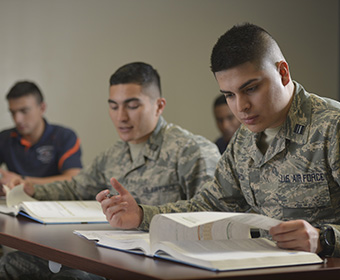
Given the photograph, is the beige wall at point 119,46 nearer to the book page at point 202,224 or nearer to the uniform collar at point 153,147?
the uniform collar at point 153,147

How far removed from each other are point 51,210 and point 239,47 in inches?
41.2

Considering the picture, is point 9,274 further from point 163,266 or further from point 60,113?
point 60,113

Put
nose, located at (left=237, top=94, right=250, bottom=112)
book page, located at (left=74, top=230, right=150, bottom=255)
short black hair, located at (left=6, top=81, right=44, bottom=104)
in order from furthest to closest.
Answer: short black hair, located at (left=6, top=81, right=44, bottom=104) → nose, located at (left=237, top=94, right=250, bottom=112) → book page, located at (left=74, top=230, right=150, bottom=255)

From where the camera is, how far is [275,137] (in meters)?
1.60

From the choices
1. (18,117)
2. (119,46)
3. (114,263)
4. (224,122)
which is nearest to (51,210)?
(114,263)

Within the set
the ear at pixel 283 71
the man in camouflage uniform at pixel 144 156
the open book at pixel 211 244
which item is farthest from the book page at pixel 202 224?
the man in camouflage uniform at pixel 144 156

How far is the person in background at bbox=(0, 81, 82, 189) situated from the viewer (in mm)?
3773

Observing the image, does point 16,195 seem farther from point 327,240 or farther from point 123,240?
point 327,240

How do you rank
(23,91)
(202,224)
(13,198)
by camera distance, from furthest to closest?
(23,91)
(13,198)
(202,224)

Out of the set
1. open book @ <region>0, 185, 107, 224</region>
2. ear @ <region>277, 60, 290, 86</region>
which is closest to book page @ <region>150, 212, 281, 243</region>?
ear @ <region>277, 60, 290, 86</region>

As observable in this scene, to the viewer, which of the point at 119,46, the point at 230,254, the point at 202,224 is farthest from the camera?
the point at 119,46

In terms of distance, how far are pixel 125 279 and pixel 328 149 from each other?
686 millimetres

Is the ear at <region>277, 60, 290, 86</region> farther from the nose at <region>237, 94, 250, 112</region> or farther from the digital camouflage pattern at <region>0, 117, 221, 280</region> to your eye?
the digital camouflage pattern at <region>0, 117, 221, 280</region>

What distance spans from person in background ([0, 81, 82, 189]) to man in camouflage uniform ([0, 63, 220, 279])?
104cm
